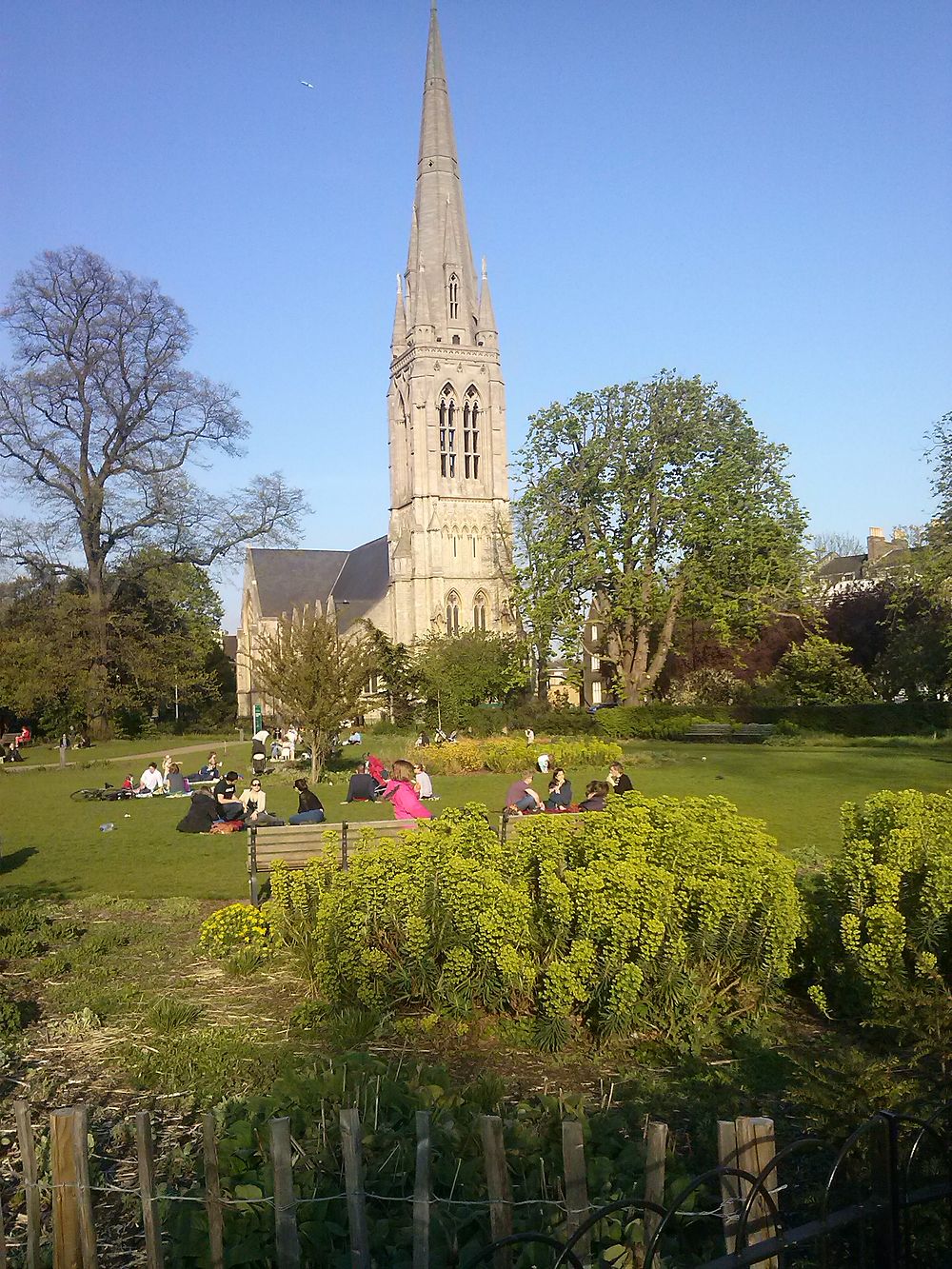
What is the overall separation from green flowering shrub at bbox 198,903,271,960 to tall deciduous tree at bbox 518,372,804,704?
35.5m

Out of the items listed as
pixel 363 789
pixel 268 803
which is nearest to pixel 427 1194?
pixel 363 789

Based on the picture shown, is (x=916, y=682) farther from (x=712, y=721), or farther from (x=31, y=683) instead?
(x=31, y=683)

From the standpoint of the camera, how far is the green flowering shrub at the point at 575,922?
24.3ft

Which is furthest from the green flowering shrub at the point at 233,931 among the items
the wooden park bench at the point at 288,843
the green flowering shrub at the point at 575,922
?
the wooden park bench at the point at 288,843

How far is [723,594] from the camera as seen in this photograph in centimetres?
4462

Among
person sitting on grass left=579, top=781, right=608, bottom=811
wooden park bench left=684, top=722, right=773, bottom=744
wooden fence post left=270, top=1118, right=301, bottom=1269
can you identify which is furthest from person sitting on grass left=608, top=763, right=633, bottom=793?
wooden park bench left=684, top=722, right=773, bottom=744

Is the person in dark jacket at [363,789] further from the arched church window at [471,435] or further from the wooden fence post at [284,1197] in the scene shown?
the arched church window at [471,435]

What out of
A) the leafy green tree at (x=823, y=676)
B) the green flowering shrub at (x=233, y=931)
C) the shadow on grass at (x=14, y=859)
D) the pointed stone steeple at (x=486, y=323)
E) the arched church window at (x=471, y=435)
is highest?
the pointed stone steeple at (x=486, y=323)

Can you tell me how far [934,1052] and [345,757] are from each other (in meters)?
31.3

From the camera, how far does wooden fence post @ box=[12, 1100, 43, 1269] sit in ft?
13.8

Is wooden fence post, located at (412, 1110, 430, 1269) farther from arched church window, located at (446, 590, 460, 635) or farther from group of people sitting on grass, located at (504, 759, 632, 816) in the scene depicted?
arched church window, located at (446, 590, 460, 635)

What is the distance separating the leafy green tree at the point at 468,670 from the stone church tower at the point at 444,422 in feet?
72.2

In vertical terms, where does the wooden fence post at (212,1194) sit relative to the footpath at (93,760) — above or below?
above

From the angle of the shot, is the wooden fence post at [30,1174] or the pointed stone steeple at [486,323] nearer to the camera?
the wooden fence post at [30,1174]
